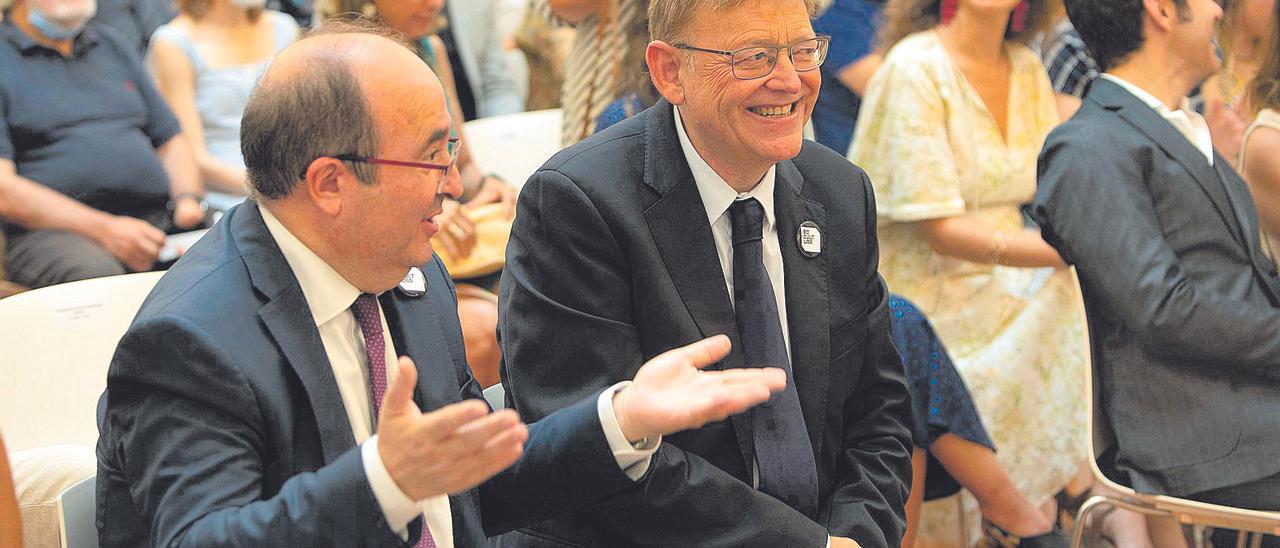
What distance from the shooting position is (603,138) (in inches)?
78.5

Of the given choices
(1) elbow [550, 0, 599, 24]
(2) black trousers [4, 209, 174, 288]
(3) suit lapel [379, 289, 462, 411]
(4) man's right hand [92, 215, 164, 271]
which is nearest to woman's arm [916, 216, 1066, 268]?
(1) elbow [550, 0, 599, 24]

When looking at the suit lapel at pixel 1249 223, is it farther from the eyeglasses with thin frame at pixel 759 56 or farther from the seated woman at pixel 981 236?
the eyeglasses with thin frame at pixel 759 56

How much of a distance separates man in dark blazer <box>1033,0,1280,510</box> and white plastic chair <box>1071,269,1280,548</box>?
0.08ft

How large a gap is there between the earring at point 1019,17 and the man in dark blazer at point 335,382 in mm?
2069

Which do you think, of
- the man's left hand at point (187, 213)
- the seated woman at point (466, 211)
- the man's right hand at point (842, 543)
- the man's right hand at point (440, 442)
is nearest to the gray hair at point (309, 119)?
the man's right hand at point (440, 442)

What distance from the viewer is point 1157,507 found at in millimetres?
2400

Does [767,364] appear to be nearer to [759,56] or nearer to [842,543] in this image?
[842,543]

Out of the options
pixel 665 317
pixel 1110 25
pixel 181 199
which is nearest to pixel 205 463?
pixel 665 317

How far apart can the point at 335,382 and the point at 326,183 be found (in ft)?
0.80

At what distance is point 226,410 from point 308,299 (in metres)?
0.20

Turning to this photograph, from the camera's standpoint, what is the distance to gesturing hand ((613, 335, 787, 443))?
1473 millimetres

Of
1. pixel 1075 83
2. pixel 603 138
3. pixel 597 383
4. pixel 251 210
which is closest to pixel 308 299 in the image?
pixel 251 210

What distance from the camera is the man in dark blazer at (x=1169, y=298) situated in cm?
232

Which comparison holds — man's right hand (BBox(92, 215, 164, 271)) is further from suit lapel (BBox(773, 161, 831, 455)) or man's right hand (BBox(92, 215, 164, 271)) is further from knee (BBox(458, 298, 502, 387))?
suit lapel (BBox(773, 161, 831, 455))
